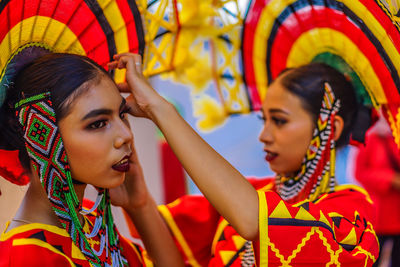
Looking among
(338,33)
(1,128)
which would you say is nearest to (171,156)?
(338,33)

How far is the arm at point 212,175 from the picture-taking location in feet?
3.90

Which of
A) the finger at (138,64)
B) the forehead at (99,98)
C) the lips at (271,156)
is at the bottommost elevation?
the lips at (271,156)

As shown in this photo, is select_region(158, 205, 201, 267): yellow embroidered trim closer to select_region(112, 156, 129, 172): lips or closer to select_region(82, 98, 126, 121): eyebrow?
select_region(112, 156, 129, 172): lips

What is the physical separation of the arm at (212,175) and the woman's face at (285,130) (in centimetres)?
59

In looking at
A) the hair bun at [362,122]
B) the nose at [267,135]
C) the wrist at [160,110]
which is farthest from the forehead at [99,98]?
the hair bun at [362,122]

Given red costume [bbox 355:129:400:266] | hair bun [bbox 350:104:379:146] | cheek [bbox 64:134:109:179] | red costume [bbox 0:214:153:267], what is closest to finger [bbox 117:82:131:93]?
cheek [bbox 64:134:109:179]

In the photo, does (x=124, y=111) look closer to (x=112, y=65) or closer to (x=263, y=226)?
(x=112, y=65)

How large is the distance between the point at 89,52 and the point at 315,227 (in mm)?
771

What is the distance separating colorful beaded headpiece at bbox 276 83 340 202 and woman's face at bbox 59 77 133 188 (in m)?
0.73

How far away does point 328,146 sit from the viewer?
1.75 m

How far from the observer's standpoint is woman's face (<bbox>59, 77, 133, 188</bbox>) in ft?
4.01

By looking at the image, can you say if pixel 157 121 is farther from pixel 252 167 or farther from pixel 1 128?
pixel 252 167

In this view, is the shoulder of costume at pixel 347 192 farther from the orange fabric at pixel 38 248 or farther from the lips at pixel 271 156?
the orange fabric at pixel 38 248

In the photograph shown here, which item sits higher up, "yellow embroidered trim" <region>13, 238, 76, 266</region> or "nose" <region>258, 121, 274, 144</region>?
"nose" <region>258, 121, 274, 144</region>
